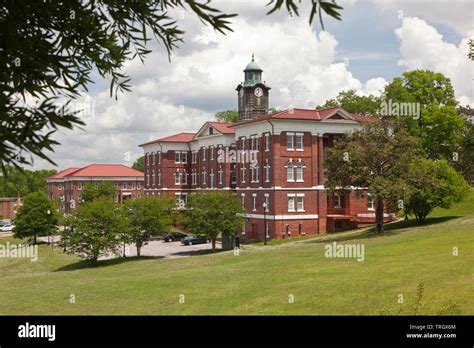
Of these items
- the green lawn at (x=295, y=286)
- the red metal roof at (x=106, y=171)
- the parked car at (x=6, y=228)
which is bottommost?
the parked car at (x=6, y=228)

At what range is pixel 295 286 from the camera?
22.4m

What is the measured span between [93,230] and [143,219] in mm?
5530

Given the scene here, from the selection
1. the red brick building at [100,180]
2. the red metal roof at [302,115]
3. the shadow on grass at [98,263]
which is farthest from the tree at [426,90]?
the red brick building at [100,180]

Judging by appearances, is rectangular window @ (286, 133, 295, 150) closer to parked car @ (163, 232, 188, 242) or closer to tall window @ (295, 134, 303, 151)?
tall window @ (295, 134, 303, 151)

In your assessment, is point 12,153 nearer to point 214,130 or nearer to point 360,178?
point 360,178

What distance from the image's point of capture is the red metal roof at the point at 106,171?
114 meters

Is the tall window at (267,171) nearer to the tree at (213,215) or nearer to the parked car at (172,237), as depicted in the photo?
the tree at (213,215)

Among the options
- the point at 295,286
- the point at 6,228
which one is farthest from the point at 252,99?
the point at 6,228

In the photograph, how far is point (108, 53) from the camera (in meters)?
7.71

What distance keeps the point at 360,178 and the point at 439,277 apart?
62.8ft

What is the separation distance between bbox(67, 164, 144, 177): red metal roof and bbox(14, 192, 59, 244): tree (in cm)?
4745

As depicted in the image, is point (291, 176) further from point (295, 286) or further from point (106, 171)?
point (106, 171)

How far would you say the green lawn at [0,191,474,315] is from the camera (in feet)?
59.2
